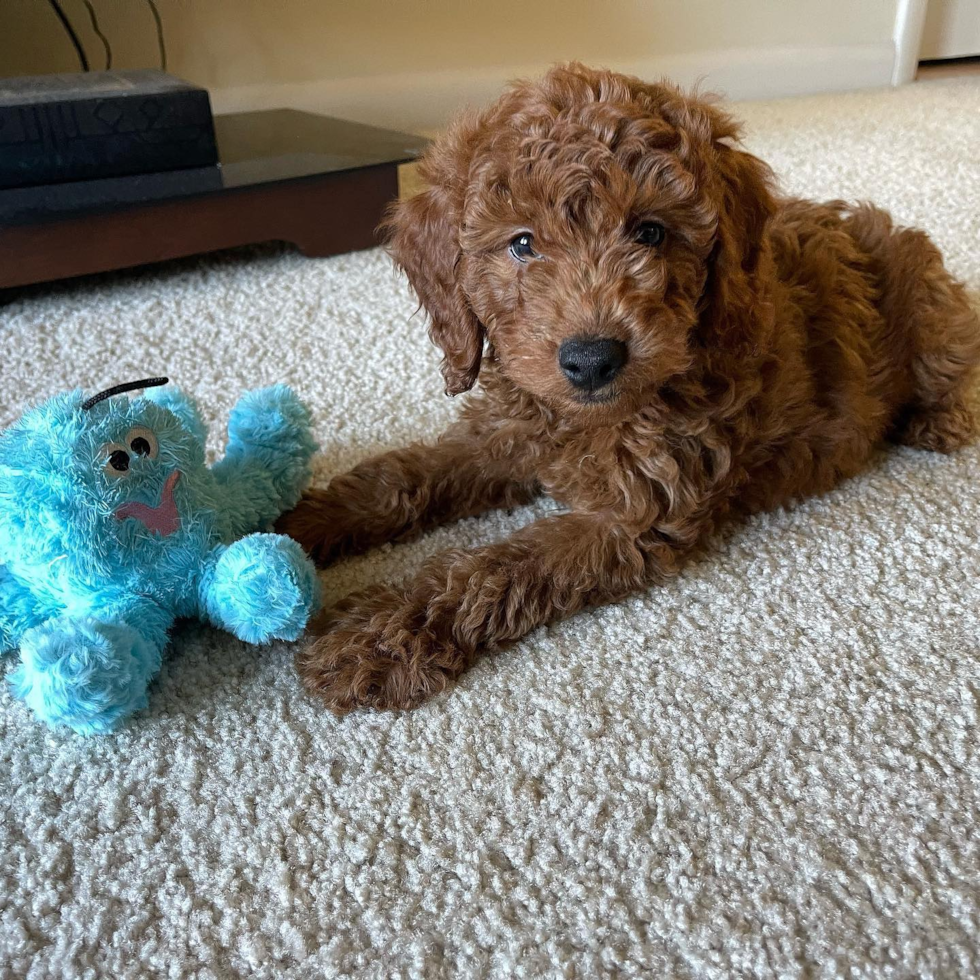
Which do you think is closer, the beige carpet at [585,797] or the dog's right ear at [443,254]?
the beige carpet at [585,797]

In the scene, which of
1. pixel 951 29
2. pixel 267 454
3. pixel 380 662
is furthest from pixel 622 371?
pixel 951 29

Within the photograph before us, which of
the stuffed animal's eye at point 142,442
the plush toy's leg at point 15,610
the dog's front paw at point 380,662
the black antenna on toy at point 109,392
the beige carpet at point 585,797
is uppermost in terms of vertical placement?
the black antenna on toy at point 109,392

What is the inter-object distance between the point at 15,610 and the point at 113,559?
8.1 inches

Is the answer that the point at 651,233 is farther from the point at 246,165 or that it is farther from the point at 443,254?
the point at 246,165

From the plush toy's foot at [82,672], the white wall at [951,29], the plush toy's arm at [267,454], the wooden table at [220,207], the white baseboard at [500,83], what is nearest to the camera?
the plush toy's foot at [82,672]

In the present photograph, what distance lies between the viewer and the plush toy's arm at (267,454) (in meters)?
1.55

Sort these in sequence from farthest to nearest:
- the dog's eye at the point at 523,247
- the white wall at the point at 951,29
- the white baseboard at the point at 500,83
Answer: the white wall at the point at 951,29, the white baseboard at the point at 500,83, the dog's eye at the point at 523,247

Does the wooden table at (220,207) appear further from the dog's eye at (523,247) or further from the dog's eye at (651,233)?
the dog's eye at (651,233)

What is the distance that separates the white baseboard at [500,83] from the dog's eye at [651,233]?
238 centimetres

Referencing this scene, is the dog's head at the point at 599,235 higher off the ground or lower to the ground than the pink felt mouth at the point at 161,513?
higher

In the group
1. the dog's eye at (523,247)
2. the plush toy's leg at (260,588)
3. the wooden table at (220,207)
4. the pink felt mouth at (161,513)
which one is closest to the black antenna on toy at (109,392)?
the pink felt mouth at (161,513)

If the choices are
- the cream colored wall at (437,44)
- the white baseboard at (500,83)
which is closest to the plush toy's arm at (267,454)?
the white baseboard at (500,83)

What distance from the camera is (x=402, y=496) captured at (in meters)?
1.67

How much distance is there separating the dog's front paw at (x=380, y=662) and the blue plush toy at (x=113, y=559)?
63 mm
